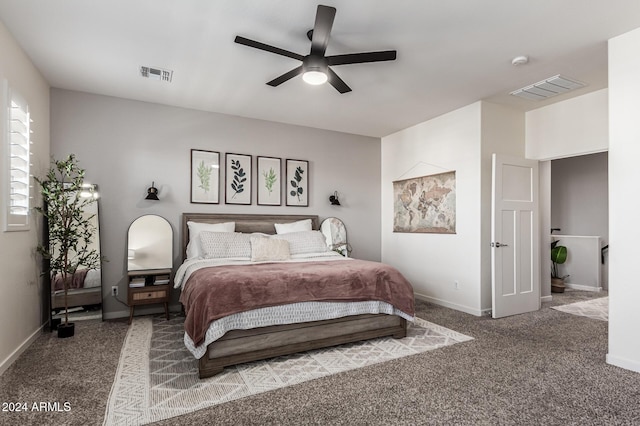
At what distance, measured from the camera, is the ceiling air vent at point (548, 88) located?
376 centimetres

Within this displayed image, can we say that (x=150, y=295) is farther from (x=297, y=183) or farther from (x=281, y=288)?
(x=297, y=183)

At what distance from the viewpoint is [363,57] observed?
106 inches

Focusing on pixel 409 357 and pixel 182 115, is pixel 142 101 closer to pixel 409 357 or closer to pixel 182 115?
pixel 182 115

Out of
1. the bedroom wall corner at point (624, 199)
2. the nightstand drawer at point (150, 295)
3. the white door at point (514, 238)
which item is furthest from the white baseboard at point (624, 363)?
the nightstand drawer at point (150, 295)

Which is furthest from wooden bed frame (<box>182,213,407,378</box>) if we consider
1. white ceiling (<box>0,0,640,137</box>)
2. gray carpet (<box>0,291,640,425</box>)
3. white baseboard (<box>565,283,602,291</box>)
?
white baseboard (<box>565,283,602,291</box>)

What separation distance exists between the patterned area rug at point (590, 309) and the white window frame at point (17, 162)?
6214 mm

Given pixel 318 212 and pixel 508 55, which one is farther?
pixel 318 212

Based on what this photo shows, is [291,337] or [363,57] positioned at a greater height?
[363,57]

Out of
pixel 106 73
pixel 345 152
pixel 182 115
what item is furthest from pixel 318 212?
pixel 106 73

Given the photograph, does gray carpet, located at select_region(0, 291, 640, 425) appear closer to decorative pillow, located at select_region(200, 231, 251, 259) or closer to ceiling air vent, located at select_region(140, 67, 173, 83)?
decorative pillow, located at select_region(200, 231, 251, 259)

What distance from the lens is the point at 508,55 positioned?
10.7ft

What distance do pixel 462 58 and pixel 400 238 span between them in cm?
310

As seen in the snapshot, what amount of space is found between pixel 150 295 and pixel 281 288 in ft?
6.61

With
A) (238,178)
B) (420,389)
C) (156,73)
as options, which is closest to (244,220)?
(238,178)
